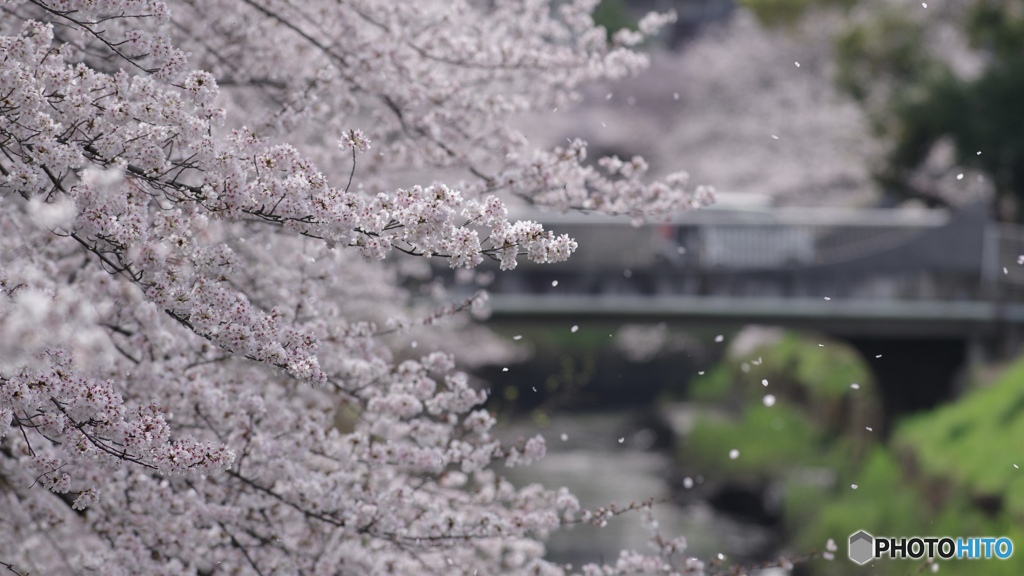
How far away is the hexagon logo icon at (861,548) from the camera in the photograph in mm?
12367

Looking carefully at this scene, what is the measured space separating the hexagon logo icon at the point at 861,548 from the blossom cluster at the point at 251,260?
7409 mm

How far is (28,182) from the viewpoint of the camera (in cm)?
354

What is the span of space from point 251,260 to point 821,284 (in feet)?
40.4

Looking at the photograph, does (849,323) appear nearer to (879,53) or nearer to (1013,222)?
Answer: (1013,222)

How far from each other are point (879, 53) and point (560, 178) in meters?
17.5

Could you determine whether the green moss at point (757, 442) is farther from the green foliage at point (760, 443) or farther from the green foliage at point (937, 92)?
the green foliage at point (937, 92)

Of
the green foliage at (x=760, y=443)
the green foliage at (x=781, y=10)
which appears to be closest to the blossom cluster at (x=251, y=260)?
the green foliage at (x=760, y=443)

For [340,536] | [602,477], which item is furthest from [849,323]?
[340,536]

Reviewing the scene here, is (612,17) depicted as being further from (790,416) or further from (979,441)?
(979,441)

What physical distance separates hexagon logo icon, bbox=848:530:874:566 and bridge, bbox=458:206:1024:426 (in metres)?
4.23

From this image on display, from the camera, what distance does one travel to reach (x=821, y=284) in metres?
16.7

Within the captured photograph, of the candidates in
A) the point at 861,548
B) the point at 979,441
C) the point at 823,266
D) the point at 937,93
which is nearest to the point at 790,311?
the point at 823,266

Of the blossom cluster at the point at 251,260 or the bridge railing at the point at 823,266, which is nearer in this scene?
the blossom cluster at the point at 251,260

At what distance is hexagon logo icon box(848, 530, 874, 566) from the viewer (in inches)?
487
